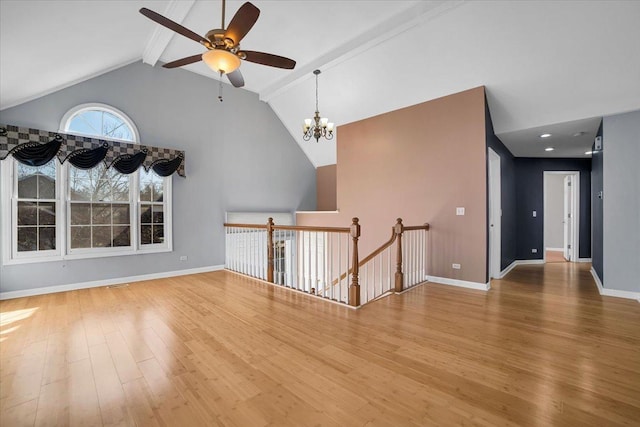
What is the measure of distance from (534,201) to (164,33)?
8.25 meters

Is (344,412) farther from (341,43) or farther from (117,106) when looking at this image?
(117,106)

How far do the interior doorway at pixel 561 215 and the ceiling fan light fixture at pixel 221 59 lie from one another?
295 inches

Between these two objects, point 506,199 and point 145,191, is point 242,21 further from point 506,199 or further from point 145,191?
point 506,199

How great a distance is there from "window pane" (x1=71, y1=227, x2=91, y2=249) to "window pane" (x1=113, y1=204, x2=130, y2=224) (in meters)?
0.40

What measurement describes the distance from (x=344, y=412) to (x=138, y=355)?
1798 millimetres

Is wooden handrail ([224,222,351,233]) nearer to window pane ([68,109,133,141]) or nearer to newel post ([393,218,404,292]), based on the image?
newel post ([393,218,404,292])

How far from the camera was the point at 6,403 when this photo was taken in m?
1.74

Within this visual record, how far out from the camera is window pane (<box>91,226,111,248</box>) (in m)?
4.57

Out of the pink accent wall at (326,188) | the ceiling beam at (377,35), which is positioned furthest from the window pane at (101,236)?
the pink accent wall at (326,188)

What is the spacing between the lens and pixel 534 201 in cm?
663

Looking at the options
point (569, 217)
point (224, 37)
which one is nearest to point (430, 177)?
point (224, 37)

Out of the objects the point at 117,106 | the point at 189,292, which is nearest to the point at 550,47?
the point at 189,292

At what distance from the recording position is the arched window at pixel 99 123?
171 inches

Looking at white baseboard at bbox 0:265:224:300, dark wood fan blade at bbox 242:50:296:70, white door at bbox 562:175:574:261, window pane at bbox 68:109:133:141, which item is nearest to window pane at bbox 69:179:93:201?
window pane at bbox 68:109:133:141
